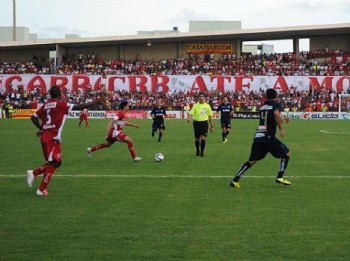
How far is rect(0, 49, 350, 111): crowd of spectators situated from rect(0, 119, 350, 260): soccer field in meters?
41.6

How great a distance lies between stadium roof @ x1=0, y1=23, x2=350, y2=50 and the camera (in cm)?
6775

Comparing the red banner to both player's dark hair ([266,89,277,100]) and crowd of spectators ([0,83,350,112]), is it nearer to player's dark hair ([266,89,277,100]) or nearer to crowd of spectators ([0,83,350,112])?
crowd of spectators ([0,83,350,112])

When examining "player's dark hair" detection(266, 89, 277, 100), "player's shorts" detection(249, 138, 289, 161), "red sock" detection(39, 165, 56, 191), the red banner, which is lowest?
"red sock" detection(39, 165, 56, 191)

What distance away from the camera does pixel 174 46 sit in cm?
7444

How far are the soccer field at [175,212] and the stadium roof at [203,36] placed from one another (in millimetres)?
49686

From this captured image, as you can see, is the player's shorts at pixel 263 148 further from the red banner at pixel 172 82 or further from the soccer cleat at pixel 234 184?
the red banner at pixel 172 82

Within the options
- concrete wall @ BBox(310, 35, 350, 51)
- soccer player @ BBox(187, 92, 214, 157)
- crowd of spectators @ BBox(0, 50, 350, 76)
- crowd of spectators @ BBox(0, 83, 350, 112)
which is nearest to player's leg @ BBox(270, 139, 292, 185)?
soccer player @ BBox(187, 92, 214, 157)

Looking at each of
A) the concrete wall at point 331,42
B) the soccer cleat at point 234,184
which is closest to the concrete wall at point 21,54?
the concrete wall at point 331,42

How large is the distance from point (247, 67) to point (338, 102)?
12.2 m

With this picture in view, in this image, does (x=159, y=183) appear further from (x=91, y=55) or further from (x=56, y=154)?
(x=91, y=55)

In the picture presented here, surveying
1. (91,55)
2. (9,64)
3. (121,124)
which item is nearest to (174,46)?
(91,55)

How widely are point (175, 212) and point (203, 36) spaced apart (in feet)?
200

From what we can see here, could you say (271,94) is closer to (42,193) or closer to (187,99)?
(42,193)

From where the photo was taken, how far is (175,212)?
1068 centimetres
